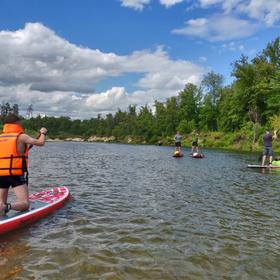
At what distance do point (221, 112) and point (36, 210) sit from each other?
7949 cm

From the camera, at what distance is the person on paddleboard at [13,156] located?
803cm

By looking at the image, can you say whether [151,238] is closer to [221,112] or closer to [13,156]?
[13,156]

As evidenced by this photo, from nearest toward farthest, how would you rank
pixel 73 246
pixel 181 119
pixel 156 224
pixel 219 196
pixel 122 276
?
pixel 122 276 → pixel 73 246 → pixel 156 224 → pixel 219 196 → pixel 181 119

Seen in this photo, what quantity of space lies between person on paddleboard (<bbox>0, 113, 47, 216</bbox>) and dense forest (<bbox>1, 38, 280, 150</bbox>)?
46919mm

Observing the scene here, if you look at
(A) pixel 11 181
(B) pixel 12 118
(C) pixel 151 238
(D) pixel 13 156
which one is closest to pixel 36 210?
(A) pixel 11 181

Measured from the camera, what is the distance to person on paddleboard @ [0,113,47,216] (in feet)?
26.3

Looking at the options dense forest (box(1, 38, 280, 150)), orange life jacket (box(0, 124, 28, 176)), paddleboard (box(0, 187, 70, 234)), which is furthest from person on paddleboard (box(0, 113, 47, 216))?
dense forest (box(1, 38, 280, 150))

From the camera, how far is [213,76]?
318 ft

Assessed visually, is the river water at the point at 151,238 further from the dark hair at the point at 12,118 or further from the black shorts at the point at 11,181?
the dark hair at the point at 12,118

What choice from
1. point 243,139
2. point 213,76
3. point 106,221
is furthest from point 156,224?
point 213,76

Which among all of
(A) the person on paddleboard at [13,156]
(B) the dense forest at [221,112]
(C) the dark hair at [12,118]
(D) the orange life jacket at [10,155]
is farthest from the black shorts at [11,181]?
(B) the dense forest at [221,112]

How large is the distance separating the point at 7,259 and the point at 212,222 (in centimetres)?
536

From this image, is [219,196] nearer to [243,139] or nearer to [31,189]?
[31,189]

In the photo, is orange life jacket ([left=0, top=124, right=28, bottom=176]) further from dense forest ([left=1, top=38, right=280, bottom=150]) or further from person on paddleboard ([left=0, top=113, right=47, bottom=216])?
dense forest ([left=1, top=38, right=280, bottom=150])
